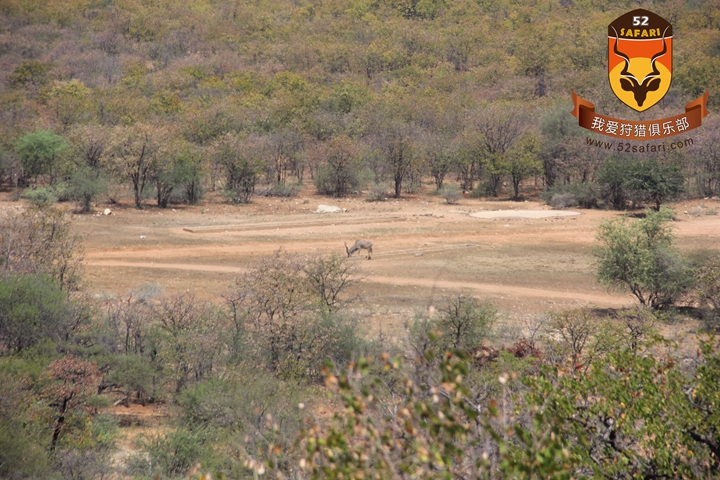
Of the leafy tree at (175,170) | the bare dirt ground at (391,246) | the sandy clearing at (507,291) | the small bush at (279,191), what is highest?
the leafy tree at (175,170)

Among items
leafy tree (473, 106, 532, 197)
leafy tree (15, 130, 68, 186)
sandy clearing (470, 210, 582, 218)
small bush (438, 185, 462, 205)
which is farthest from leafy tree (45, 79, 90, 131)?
sandy clearing (470, 210, 582, 218)

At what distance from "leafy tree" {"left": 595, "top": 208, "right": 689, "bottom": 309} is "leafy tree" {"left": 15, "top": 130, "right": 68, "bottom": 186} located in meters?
28.7

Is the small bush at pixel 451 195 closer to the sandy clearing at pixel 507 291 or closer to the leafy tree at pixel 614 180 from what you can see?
the leafy tree at pixel 614 180

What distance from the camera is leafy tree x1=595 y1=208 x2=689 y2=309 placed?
56.6ft

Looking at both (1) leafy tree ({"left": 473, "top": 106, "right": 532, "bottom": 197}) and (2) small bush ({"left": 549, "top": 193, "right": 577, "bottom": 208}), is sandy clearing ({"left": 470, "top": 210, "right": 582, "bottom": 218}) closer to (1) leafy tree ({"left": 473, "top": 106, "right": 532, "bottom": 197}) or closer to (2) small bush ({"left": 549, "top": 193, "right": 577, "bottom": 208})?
(2) small bush ({"left": 549, "top": 193, "right": 577, "bottom": 208})

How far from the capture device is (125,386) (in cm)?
1248

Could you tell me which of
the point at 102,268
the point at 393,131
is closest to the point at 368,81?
the point at 393,131

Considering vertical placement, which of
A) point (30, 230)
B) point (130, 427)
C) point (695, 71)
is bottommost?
point (130, 427)

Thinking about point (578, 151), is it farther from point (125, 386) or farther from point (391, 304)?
point (125, 386)

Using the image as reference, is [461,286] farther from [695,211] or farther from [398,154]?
[398,154]

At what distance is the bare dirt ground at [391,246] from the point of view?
1917cm

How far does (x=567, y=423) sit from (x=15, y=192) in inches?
1335

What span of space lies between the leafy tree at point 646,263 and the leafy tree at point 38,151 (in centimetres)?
2874

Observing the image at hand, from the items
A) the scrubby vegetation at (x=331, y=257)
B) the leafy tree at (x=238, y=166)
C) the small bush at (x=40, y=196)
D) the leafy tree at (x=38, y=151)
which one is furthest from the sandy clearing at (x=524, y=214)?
the leafy tree at (x=38, y=151)
